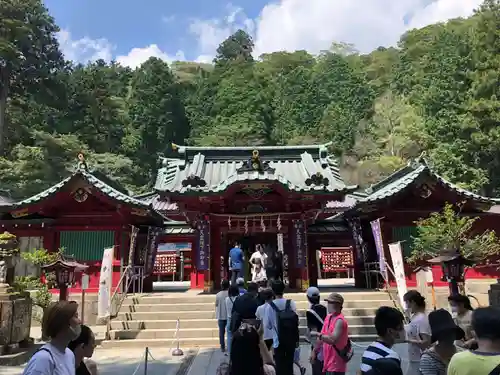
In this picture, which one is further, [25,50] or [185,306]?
[25,50]

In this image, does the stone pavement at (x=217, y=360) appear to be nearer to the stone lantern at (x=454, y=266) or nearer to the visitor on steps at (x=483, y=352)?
the stone lantern at (x=454, y=266)

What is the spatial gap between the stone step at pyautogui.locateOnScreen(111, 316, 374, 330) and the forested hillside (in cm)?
1552

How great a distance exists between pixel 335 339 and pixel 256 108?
4745cm

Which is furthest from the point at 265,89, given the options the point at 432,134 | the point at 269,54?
the point at 432,134

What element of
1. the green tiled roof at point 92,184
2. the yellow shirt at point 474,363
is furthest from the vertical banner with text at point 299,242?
the yellow shirt at point 474,363

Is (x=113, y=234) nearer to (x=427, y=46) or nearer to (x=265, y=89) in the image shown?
(x=265, y=89)

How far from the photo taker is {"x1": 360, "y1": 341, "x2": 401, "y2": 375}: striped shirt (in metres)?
3.22

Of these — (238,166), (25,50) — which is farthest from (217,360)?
(25,50)

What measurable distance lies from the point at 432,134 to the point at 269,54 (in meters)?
42.3

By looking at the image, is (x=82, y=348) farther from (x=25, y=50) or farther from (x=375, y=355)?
(x=25, y=50)

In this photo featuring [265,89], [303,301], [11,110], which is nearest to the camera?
[303,301]

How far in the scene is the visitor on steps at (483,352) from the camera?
2.59 meters

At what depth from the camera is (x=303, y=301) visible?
525 inches

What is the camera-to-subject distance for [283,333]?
19.1 ft
